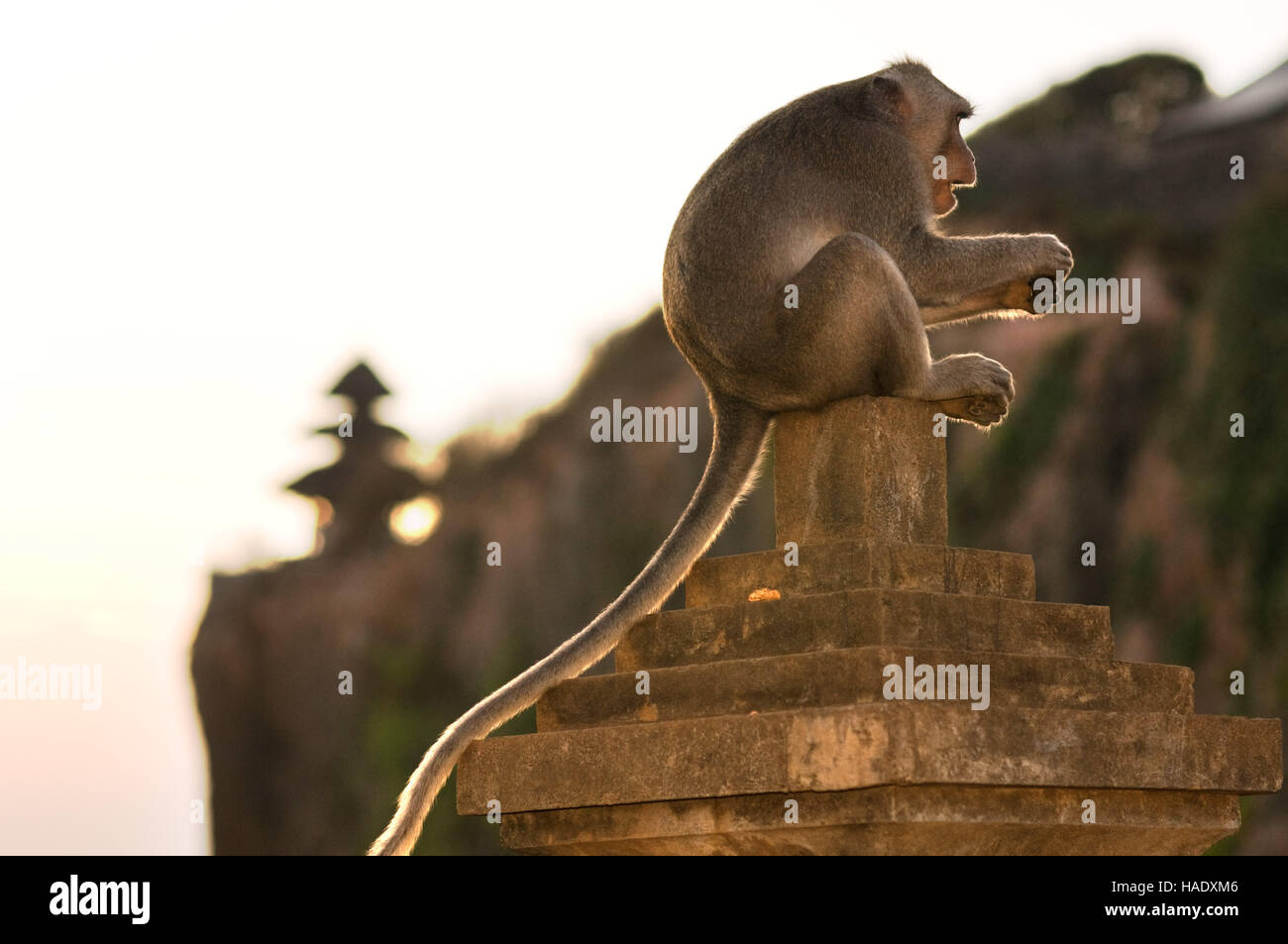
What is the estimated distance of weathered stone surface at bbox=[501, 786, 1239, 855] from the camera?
636 cm

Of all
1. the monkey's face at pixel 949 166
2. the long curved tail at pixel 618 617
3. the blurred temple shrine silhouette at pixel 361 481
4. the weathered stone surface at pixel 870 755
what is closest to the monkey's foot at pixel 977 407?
the long curved tail at pixel 618 617

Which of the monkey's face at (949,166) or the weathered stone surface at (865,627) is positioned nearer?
the weathered stone surface at (865,627)

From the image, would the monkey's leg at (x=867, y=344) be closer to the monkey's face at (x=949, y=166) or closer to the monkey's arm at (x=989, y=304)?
the monkey's arm at (x=989, y=304)

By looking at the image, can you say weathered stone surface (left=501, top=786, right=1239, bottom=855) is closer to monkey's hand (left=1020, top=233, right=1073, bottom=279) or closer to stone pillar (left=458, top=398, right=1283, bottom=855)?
stone pillar (left=458, top=398, right=1283, bottom=855)

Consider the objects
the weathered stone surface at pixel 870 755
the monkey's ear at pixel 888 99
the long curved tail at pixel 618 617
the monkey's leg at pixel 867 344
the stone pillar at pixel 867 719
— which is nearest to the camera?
the weathered stone surface at pixel 870 755

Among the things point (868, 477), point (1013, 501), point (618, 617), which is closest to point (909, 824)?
point (868, 477)

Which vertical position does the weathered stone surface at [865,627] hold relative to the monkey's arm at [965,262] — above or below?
below

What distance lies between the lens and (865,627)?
6.66m

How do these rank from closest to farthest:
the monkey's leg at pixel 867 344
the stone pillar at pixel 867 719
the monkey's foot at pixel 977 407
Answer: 1. the stone pillar at pixel 867 719
2. the monkey's leg at pixel 867 344
3. the monkey's foot at pixel 977 407

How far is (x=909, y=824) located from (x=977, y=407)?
198cm

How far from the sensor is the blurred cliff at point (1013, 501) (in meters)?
21.3

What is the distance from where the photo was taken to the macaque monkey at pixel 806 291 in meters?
7.19

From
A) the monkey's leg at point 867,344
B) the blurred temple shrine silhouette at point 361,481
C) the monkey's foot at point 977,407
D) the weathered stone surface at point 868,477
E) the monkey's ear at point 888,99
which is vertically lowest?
the weathered stone surface at point 868,477

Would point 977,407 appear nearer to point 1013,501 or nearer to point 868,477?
point 868,477
